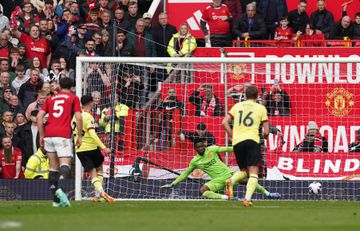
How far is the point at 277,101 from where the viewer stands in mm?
25062

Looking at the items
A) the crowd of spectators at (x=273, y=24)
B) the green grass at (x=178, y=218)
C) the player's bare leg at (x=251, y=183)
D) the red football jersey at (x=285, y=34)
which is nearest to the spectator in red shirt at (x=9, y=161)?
the crowd of spectators at (x=273, y=24)

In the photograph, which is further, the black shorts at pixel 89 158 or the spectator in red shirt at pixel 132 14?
the spectator in red shirt at pixel 132 14

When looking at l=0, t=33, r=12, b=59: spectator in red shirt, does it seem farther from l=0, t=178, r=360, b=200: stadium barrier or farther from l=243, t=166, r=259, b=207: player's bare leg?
l=243, t=166, r=259, b=207: player's bare leg

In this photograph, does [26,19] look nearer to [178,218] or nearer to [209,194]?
[209,194]

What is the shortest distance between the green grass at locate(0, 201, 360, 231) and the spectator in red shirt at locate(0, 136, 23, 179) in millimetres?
6613

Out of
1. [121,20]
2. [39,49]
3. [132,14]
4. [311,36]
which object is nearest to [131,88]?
[121,20]

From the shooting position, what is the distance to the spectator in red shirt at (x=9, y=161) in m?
25.3

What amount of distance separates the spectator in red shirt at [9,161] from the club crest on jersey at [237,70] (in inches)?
199

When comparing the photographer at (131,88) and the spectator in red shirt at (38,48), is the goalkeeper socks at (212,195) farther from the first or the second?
the spectator in red shirt at (38,48)

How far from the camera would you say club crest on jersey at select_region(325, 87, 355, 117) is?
2512cm

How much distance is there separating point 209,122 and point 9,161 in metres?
4.56

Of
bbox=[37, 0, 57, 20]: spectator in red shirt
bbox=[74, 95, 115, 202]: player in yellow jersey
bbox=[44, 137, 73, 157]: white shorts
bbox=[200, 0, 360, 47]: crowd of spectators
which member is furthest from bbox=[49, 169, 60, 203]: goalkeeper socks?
bbox=[37, 0, 57, 20]: spectator in red shirt

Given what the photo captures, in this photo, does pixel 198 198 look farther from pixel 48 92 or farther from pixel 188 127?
pixel 48 92

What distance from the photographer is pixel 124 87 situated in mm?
24766
